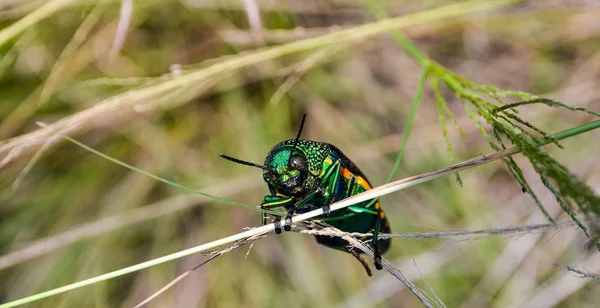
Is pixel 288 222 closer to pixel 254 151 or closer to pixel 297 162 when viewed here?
pixel 297 162

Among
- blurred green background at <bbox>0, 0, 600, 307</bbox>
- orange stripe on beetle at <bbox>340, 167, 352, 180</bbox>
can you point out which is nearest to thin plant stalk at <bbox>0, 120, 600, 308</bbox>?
orange stripe on beetle at <bbox>340, 167, 352, 180</bbox>

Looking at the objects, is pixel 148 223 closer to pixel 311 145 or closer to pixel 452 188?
pixel 311 145

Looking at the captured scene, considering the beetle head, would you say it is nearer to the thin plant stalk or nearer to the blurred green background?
the thin plant stalk

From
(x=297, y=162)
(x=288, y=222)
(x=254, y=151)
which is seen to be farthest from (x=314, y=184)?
(x=254, y=151)

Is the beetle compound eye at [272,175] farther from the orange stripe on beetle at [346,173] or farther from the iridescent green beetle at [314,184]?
the orange stripe on beetle at [346,173]

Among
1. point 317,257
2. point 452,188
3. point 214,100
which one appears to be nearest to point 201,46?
point 214,100

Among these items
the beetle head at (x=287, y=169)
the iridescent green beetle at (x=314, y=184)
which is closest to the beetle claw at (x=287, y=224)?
the iridescent green beetle at (x=314, y=184)

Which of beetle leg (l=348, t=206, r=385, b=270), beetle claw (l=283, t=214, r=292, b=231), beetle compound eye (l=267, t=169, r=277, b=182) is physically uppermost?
beetle compound eye (l=267, t=169, r=277, b=182)

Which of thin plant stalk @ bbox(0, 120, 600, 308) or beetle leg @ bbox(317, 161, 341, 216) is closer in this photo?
thin plant stalk @ bbox(0, 120, 600, 308)
